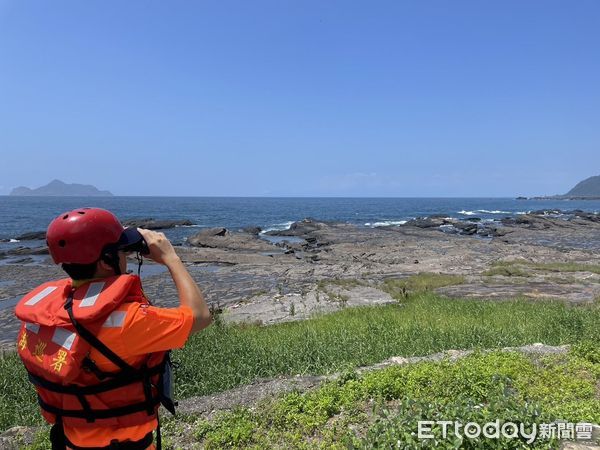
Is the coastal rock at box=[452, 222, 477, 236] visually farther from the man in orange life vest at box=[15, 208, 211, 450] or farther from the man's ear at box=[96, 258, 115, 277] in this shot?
the man's ear at box=[96, 258, 115, 277]

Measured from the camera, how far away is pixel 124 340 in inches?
106

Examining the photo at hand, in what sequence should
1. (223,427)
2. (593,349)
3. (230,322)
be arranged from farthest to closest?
(230,322) → (593,349) → (223,427)

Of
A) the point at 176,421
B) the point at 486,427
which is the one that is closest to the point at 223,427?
the point at 176,421

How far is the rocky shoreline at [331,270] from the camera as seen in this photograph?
20.5 m

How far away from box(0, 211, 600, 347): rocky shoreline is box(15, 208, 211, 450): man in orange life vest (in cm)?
1450

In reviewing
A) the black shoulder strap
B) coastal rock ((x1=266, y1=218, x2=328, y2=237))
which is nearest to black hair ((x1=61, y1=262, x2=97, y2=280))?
the black shoulder strap

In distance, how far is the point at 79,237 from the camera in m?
2.86

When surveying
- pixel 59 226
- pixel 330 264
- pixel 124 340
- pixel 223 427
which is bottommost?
pixel 330 264

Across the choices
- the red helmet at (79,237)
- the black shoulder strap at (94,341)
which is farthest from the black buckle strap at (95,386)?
the red helmet at (79,237)

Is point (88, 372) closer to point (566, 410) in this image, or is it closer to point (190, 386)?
point (566, 410)

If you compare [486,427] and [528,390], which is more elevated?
[486,427]

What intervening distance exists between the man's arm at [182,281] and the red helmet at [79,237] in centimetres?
30

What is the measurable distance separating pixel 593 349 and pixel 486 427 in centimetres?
486

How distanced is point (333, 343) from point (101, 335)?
839 centimetres
